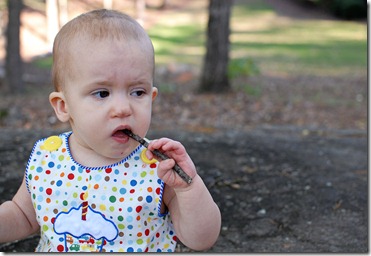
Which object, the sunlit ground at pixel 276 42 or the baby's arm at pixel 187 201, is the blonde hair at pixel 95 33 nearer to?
the baby's arm at pixel 187 201

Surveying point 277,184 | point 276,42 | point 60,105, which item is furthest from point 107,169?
point 276,42

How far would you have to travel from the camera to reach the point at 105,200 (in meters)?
1.84

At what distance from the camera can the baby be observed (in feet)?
5.59

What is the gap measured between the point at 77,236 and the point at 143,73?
22.9 inches

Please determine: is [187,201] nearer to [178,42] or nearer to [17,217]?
[17,217]

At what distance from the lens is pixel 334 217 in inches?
109

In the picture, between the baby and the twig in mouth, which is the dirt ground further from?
the twig in mouth

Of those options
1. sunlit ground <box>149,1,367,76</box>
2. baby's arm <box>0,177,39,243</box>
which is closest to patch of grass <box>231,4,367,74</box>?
sunlit ground <box>149,1,367,76</box>

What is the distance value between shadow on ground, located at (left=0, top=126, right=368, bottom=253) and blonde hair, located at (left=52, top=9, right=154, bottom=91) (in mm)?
1040

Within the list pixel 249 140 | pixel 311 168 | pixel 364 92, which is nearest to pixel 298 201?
pixel 311 168

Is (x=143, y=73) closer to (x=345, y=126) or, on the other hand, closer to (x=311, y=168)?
(x=311, y=168)

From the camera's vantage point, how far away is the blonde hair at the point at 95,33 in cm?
174

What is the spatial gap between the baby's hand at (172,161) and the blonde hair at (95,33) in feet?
0.96

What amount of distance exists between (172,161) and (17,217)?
0.68 meters
